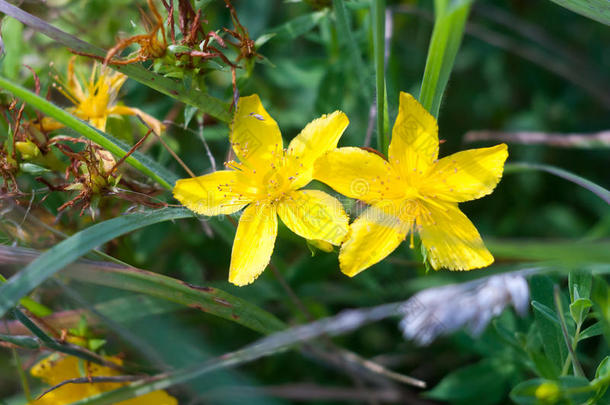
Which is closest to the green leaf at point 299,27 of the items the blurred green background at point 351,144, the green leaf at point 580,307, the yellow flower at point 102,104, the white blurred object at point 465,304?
the blurred green background at point 351,144

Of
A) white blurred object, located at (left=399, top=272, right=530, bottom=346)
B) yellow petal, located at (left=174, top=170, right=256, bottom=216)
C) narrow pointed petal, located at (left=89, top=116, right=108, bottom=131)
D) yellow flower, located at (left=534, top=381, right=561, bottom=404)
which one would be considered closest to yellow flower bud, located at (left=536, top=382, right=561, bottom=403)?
yellow flower, located at (left=534, top=381, right=561, bottom=404)

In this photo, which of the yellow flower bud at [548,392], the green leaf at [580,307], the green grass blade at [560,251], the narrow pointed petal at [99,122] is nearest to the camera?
the green grass blade at [560,251]

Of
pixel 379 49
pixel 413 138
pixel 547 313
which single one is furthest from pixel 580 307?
pixel 379 49

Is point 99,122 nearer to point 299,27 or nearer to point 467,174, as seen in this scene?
point 299,27

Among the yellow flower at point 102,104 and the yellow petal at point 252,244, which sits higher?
the yellow flower at point 102,104

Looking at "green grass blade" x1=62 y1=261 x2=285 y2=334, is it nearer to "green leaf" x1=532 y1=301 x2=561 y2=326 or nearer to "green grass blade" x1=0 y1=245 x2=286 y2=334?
"green grass blade" x1=0 y1=245 x2=286 y2=334

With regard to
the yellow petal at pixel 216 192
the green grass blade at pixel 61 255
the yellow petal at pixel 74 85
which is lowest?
the green grass blade at pixel 61 255

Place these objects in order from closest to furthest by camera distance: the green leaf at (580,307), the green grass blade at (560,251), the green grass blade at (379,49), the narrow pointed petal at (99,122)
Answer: the green grass blade at (560,251), the green leaf at (580,307), the green grass blade at (379,49), the narrow pointed petal at (99,122)

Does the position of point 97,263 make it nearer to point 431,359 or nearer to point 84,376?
point 84,376

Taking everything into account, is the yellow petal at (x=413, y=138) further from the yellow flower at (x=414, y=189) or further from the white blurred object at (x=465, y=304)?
the white blurred object at (x=465, y=304)
